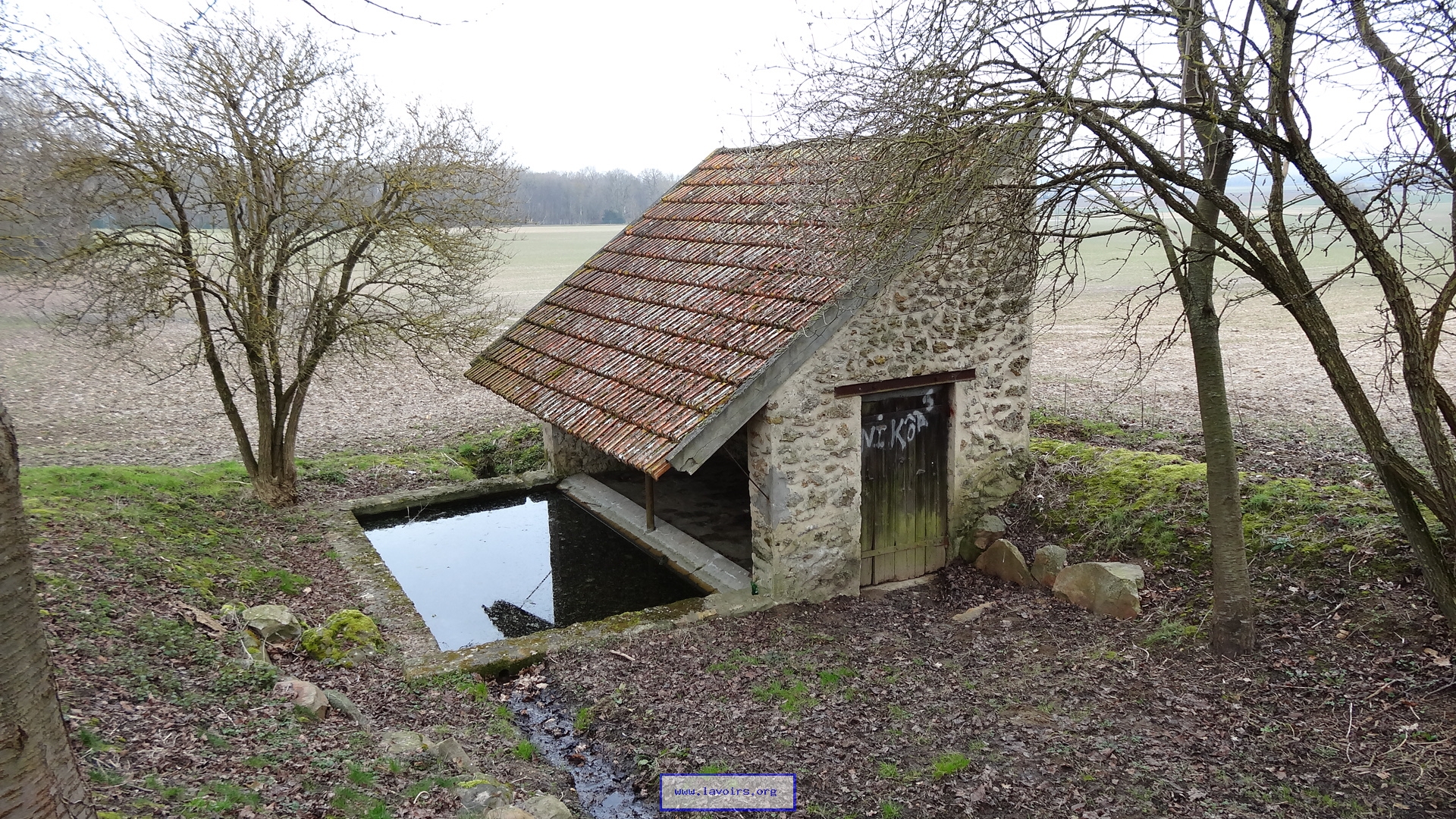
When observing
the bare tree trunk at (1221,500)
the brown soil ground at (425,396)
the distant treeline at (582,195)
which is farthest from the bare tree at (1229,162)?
the distant treeline at (582,195)

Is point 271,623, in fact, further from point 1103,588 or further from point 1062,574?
point 1103,588

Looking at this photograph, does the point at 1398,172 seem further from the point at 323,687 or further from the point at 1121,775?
the point at 323,687

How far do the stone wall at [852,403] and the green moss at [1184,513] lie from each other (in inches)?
50.5

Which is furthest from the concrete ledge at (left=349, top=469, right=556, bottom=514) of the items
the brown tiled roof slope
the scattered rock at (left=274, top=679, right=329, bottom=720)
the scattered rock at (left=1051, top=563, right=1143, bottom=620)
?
the scattered rock at (left=1051, top=563, right=1143, bottom=620)

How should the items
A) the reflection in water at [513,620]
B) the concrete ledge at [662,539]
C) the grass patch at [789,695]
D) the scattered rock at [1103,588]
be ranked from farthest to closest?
the concrete ledge at [662,539], the reflection in water at [513,620], the scattered rock at [1103,588], the grass patch at [789,695]

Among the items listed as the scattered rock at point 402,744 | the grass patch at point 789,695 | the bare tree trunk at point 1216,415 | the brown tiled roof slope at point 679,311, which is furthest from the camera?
the brown tiled roof slope at point 679,311

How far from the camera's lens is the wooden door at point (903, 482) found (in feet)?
26.9

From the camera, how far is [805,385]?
7.44m

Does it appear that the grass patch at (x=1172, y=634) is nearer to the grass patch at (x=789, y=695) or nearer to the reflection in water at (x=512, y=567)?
the grass patch at (x=789, y=695)

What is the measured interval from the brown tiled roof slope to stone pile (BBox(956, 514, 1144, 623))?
3.13 metres

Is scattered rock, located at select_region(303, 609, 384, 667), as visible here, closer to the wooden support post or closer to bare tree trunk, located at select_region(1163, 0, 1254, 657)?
the wooden support post

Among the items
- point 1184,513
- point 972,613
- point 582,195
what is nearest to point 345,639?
point 972,613

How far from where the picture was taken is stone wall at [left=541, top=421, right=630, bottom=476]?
38.6 ft

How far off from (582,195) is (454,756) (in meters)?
40.4
